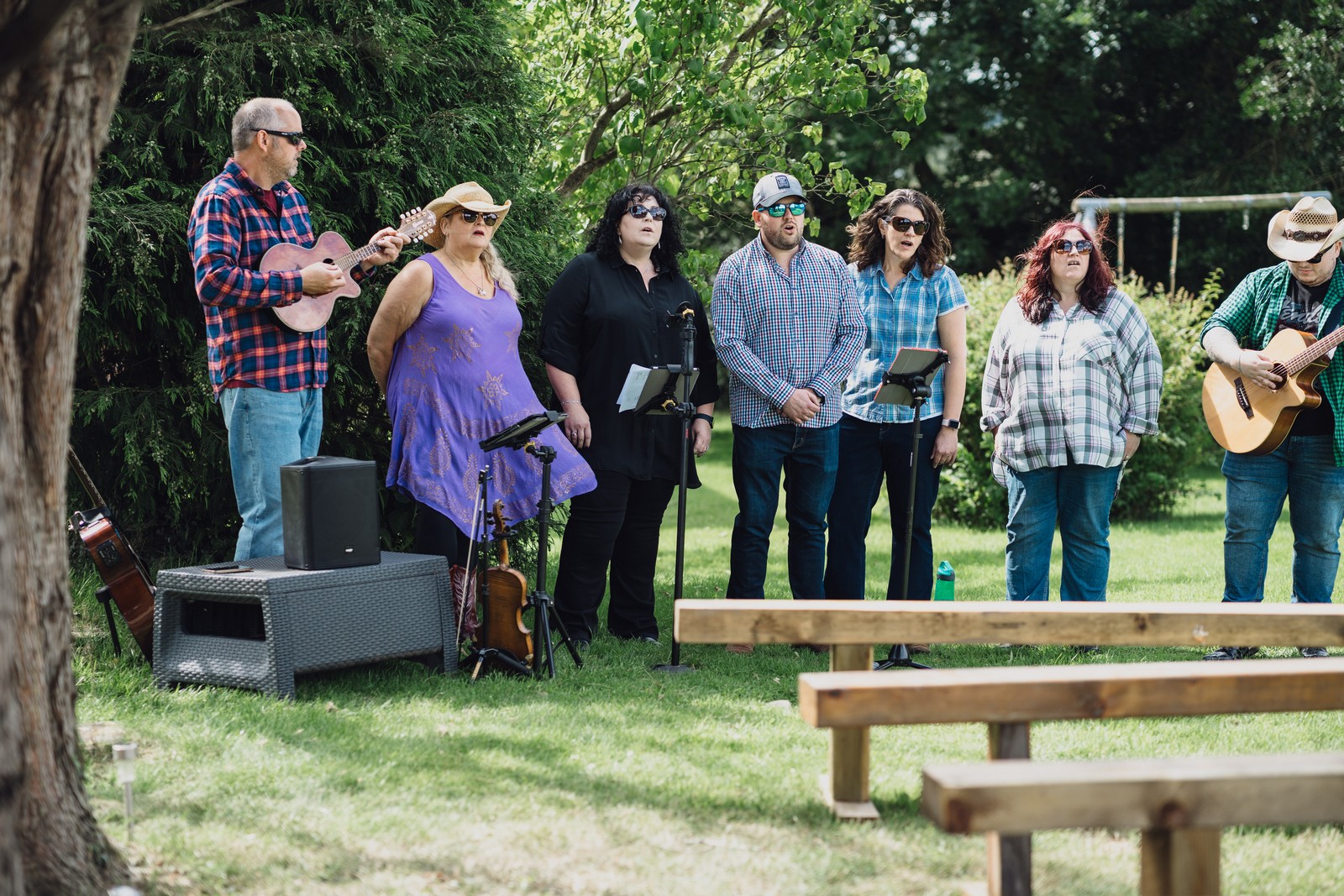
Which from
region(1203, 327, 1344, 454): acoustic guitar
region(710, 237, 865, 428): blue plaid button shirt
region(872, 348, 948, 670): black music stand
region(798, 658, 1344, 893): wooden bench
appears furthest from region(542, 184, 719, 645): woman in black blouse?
region(798, 658, 1344, 893): wooden bench

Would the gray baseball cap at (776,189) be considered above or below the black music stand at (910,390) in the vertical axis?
above

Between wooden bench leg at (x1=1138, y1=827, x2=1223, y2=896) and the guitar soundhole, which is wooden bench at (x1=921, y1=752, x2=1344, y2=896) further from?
the guitar soundhole

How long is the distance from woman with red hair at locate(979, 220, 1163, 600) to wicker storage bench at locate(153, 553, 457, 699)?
2.88 meters

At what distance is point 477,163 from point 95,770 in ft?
13.3

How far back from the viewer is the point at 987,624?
398 cm

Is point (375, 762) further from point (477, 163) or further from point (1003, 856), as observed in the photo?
point (477, 163)

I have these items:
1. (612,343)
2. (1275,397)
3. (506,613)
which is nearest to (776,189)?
(612,343)

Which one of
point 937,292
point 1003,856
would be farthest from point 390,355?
point 1003,856

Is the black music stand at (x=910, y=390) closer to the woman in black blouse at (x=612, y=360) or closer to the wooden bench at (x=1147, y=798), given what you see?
the woman in black blouse at (x=612, y=360)

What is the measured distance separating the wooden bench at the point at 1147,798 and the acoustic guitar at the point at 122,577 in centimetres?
379

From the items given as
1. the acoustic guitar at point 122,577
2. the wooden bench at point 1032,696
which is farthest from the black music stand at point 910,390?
the acoustic guitar at point 122,577

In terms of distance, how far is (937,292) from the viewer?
21.1 ft

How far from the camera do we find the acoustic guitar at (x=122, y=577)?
5234 mm

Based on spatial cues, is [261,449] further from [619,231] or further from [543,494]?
[619,231]
